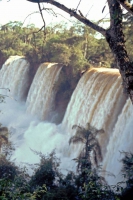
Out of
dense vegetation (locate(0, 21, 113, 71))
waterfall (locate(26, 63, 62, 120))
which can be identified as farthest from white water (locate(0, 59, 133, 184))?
dense vegetation (locate(0, 21, 113, 71))

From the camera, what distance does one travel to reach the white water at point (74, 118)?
38.9ft

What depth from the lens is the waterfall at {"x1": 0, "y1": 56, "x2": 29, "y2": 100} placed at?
27172mm

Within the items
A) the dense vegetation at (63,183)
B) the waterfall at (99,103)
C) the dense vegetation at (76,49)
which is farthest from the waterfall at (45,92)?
the dense vegetation at (63,183)

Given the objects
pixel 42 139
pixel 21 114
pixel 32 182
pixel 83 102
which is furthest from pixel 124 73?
pixel 21 114

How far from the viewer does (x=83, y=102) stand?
16047 mm

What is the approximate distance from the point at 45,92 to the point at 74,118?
6.16 m

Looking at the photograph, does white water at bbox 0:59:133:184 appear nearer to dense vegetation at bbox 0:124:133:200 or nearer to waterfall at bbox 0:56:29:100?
dense vegetation at bbox 0:124:133:200

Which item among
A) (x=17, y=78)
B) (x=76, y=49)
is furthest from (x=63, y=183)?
(x=17, y=78)

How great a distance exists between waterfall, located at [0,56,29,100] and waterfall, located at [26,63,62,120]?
406 cm

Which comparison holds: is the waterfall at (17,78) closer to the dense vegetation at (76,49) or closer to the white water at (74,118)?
the dense vegetation at (76,49)

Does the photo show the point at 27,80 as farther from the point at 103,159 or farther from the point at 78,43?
the point at 103,159

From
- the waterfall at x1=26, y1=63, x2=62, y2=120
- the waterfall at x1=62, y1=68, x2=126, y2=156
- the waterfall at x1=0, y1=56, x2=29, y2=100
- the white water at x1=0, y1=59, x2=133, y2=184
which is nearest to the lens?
the white water at x1=0, y1=59, x2=133, y2=184

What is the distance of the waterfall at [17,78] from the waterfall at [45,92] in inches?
160

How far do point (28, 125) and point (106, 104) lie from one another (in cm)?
916
